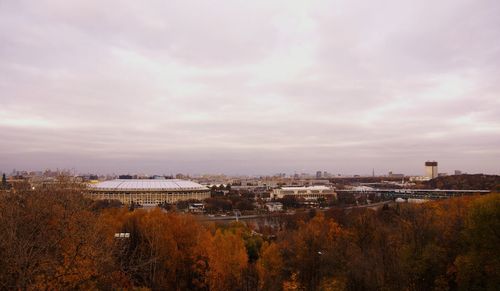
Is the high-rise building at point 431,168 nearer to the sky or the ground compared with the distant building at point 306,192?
nearer to the sky

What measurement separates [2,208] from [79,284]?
8.65ft

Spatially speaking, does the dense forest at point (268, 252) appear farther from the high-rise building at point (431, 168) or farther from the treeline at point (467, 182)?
the high-rise building at point (431, 168)

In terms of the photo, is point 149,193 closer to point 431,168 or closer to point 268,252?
point 268,252

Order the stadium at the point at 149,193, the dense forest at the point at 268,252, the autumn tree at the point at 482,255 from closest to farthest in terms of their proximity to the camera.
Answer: the dense forest at the point at 268,252 < the autumn tree at the point at 482,255 < the stadium at the point at 149,193

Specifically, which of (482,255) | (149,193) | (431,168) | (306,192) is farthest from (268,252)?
(431,168)

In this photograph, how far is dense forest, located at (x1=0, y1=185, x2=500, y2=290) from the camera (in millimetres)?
9469

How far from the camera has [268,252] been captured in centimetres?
1861

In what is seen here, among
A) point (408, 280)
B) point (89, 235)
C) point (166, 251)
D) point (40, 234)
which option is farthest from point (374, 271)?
point (40, 234)

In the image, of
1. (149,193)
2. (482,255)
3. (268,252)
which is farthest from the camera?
(149,193)

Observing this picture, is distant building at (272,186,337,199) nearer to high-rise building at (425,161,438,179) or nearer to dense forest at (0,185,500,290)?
dense forest at (0,185,500,290)

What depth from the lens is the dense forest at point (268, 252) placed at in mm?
9469

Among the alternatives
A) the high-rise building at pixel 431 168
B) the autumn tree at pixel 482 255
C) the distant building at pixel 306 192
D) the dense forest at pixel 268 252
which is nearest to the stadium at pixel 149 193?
the distant building at pixel 306 192

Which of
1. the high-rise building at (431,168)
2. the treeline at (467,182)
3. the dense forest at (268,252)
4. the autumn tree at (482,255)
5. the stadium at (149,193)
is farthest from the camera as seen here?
the high-rise building at (431,168)

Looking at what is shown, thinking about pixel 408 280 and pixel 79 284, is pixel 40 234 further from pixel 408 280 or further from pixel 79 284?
pixel 408 280
